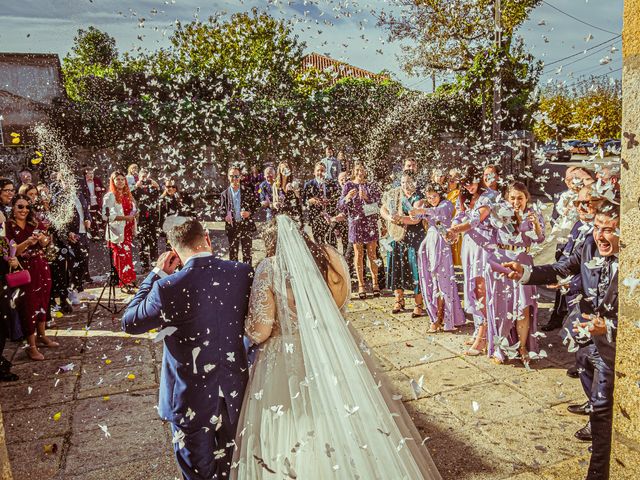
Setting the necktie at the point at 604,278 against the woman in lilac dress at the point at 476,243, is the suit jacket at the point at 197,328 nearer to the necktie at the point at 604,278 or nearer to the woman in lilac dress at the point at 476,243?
the necktie at the point at 604,278

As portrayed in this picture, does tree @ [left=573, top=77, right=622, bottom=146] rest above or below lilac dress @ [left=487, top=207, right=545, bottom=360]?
above

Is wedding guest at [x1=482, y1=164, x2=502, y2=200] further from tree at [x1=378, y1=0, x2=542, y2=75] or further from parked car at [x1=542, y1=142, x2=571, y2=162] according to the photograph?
parked car at [x1=542, y1=142, x2=571, y2=162]

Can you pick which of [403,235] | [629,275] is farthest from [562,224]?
[629,275]

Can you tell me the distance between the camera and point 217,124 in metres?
19.4

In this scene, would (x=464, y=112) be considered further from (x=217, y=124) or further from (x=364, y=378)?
(x=364, y=378)

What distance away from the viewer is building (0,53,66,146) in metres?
19.9

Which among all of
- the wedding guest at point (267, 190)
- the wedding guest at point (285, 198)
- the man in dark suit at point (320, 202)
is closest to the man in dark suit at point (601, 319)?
the man in dark suit at point (320, 202)

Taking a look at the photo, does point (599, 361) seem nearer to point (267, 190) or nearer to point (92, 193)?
point (267, 190)

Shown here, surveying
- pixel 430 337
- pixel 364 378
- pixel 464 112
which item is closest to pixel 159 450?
pixel 364 378

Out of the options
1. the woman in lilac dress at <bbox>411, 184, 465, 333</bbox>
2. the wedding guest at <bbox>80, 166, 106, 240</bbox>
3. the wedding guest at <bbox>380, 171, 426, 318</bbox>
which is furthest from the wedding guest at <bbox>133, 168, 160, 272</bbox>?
the woman in lilac dress at <bbox>411, 184, 465, 333</bbox>

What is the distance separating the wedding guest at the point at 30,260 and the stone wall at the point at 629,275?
222 inches

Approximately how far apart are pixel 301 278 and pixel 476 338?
3348 millimetres

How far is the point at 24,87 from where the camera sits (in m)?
20.5

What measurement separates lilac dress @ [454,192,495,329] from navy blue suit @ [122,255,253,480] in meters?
3.38
